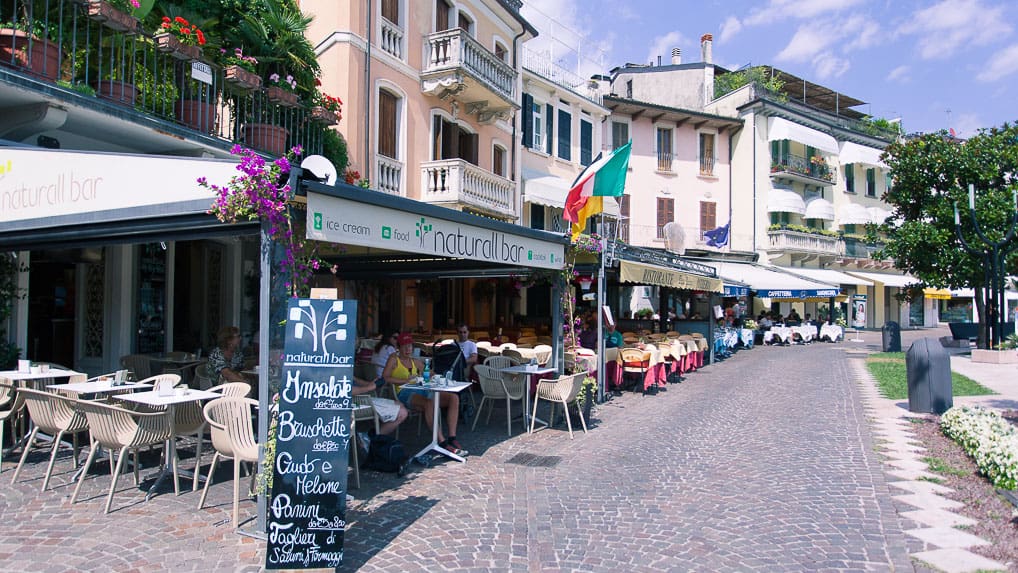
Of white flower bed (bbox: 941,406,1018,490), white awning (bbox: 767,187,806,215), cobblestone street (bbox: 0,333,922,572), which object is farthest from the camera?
white awning (bbox: 767,187,806,215)

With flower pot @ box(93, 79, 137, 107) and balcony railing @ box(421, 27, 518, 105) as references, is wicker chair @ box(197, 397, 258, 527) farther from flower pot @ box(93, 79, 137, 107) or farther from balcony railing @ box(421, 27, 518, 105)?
balcony railing @ box(421, 27, 518, 105)

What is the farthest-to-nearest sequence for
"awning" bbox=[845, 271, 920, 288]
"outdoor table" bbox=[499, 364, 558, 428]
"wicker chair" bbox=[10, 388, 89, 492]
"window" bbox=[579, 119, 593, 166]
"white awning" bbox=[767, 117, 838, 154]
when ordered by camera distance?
"awning" bbox=[845, 271, 920, 288] → "white awning" bbox=[767, 117, 838, 154] → "window" bbox=[579, 119, 593, 166] → "outdoor table" bbox=[499, 364, 558, 428] → "wicker chair" bbox=[10, 388, 89, 492]

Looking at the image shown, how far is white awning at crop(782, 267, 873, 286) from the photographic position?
31197 mm

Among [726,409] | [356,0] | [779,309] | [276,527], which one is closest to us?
[276,527]

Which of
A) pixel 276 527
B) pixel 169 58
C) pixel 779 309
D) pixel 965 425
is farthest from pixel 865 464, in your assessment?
pixel 779 309

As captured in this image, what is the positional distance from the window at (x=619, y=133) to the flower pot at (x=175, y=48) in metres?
21.6

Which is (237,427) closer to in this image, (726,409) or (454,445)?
(454,445)

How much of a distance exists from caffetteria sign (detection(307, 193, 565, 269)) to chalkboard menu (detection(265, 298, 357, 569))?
0.73 m

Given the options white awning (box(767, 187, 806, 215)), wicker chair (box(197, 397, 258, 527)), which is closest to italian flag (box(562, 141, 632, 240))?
wicker chair (box(197, 397, 258, 527))

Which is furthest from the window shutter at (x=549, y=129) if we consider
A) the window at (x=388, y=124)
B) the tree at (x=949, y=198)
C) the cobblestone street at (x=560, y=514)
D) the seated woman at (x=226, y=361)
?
the seated woman at (x=226, y=361)

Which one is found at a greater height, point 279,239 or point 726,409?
point 279,239

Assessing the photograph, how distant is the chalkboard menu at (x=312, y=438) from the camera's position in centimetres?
416

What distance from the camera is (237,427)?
203 inches

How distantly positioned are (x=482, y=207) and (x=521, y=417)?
24.8 feet
